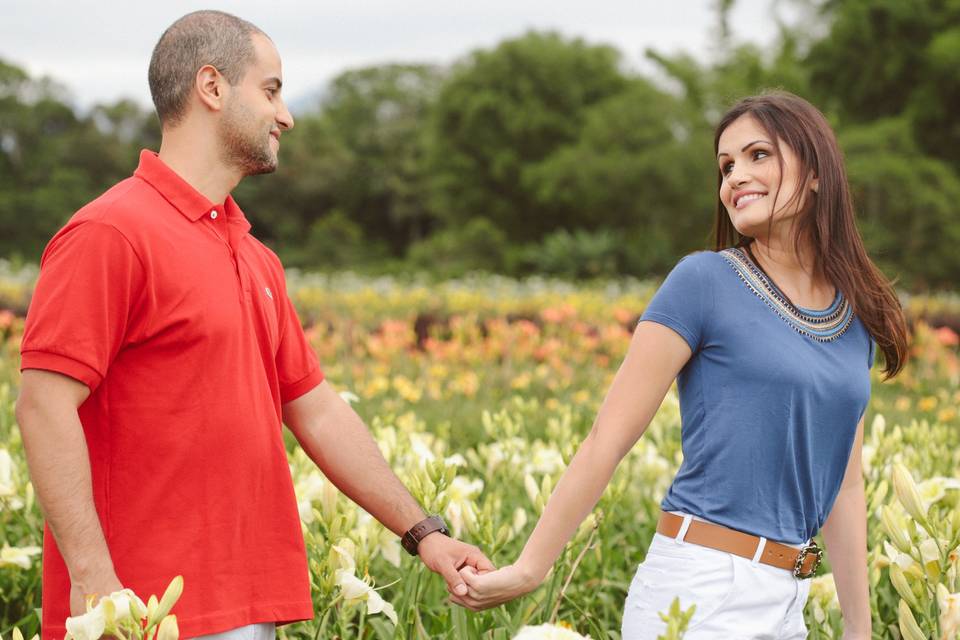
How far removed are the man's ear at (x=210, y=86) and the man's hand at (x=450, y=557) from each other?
102 centimetres

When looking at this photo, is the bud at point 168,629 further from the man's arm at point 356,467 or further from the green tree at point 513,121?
the green tree at point 513,121

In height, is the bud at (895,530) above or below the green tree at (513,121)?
below

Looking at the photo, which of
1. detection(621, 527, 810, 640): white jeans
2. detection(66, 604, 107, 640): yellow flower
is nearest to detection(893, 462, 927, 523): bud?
detection(621, 527, 810, 640): white jeans

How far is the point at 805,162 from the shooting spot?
6.41 ft

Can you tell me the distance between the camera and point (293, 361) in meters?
2.15

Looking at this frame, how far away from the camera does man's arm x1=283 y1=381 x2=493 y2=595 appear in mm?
2203

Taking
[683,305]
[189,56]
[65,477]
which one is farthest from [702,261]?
[65,477]

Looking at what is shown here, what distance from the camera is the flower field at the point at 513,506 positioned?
2.06 m

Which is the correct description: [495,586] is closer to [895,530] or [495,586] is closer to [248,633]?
[248,633]

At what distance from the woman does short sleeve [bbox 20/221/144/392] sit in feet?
2.78

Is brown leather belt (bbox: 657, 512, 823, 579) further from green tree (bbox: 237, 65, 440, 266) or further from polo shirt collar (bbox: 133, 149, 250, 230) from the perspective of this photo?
green tree (bbox: 237, 65, 440, 266)

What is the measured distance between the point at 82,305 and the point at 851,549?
1.53 metres

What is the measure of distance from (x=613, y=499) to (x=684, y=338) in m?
1.01

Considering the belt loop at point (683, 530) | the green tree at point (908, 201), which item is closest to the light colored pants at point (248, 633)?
the belt loop at point (683, 530)
